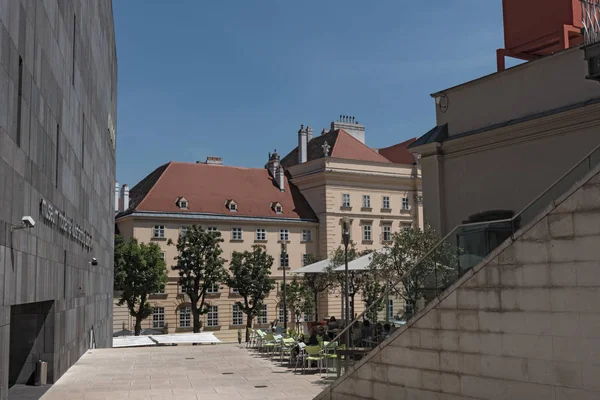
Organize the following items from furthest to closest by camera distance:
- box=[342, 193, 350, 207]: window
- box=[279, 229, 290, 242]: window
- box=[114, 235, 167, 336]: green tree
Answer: box=[342, 193, 350, 207]: window < box=[279, 229, 290, 242]: window < box=[114, 235, 167, 336]: green tree

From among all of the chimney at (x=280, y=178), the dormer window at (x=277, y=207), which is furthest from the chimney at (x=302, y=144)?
the dormer window at (x=277, y=207)

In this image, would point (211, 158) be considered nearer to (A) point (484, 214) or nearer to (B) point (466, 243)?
(A) point (484, 214)

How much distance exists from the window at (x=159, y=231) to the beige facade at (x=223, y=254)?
8cm

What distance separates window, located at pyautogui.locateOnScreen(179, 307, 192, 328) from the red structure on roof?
41862mm

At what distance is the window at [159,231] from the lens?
5953 centimetres

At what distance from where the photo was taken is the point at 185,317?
59.5 meters

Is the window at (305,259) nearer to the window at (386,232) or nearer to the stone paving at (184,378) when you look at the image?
the window at (386,232)

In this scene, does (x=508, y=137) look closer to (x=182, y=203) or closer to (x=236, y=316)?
(x=236, y=316)

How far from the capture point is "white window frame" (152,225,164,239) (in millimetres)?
59469

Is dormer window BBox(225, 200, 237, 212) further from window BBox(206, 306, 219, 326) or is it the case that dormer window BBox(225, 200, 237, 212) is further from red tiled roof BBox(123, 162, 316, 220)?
window BBox(206, 306, 219, 326)

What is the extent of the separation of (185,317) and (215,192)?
40.6ft

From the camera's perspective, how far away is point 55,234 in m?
17.1

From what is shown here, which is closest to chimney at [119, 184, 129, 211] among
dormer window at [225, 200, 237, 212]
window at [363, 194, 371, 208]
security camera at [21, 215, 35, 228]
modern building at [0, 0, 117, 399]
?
dormer window at [225, 200, 237, 212]

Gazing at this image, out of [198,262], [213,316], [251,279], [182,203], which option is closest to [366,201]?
[251,279]
